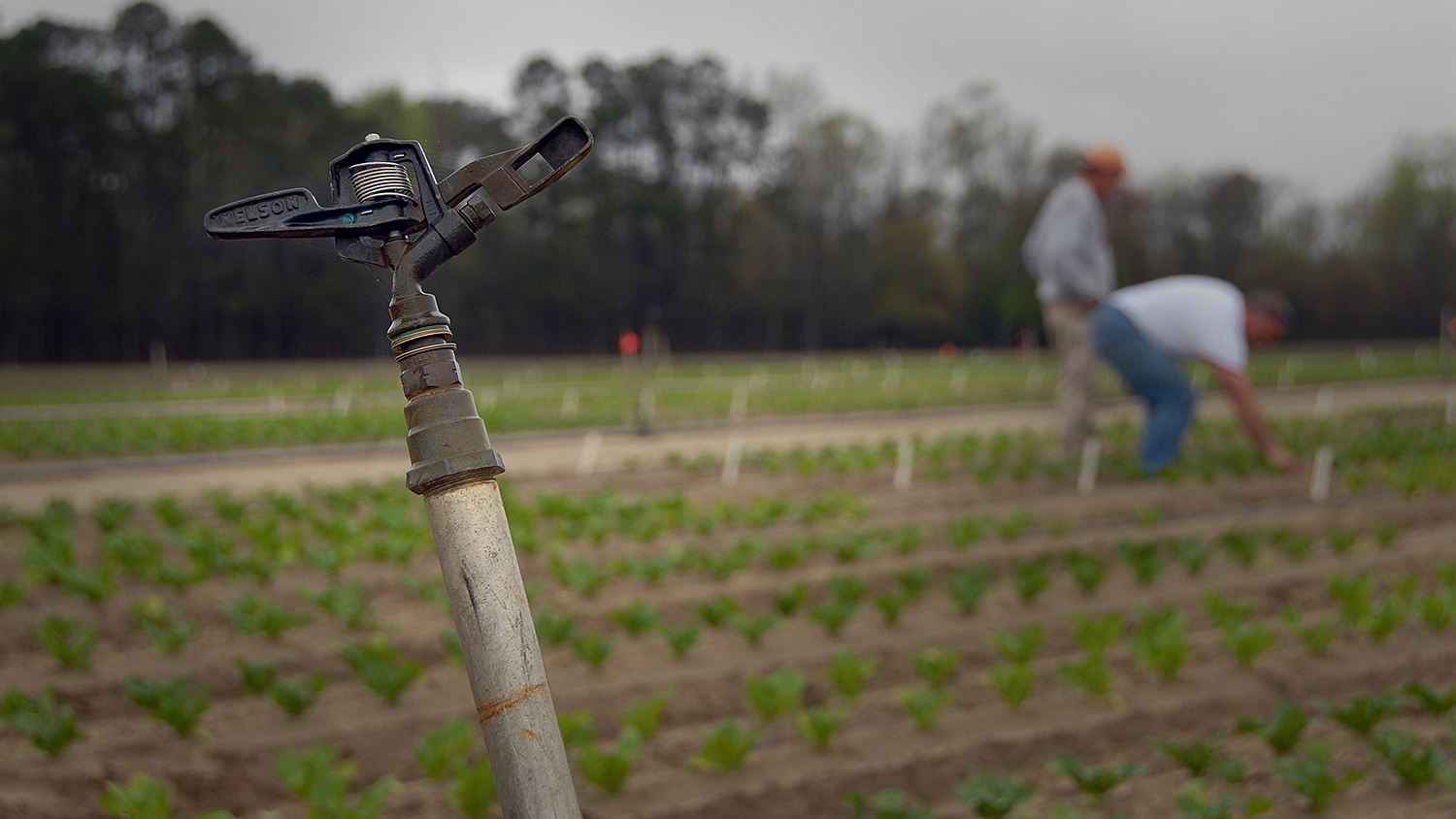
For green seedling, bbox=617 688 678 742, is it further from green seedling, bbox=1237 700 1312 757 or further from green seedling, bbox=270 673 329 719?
green seedling, bbox=1237 700 1312 757

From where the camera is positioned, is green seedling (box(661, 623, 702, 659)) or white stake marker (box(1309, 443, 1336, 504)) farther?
white stake marker (box(1309, 443, 1336, 504))

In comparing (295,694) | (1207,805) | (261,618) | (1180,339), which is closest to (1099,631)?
(1207,805)

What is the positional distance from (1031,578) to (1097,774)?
2.14 m

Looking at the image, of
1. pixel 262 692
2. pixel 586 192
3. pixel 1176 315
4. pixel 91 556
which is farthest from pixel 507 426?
pixel 586 192

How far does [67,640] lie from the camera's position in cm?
427

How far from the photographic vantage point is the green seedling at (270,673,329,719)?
3.52m

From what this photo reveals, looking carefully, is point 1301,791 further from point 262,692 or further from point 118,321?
point 118,321

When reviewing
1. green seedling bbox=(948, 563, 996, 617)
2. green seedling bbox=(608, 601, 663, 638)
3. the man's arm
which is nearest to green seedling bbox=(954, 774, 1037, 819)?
green seedling bbox=(608, 601, 663, 638)

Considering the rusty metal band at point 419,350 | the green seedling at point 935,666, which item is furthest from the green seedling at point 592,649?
the rusty metal band at point 419,350

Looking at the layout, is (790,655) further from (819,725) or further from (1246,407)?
(1246,407)

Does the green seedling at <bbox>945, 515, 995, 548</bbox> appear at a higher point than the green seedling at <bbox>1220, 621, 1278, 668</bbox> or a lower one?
higher

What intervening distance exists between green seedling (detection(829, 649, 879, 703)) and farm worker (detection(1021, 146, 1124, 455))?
4.99 m

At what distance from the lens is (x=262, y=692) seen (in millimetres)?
3781

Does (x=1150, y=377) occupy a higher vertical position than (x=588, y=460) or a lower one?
higher
